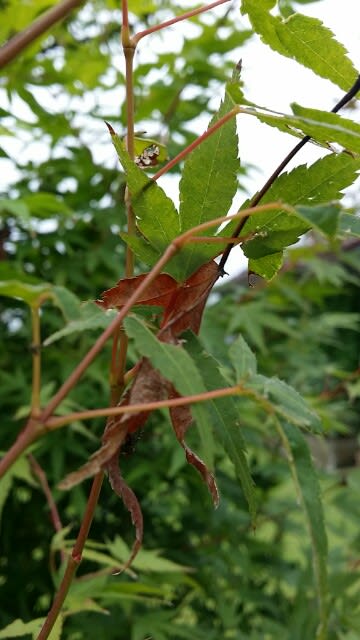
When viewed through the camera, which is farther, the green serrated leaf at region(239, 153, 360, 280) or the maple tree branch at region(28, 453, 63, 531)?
the maple tree branch at region(28, 453, 63, 531)

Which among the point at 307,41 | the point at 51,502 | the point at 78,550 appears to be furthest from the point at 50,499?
the point at 307,41

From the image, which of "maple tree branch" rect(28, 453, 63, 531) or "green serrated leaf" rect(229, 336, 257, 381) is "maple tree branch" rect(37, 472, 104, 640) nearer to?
"green serrated leaf" rect(229, 336, 257, 381)

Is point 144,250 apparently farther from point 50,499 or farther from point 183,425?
point 50,499

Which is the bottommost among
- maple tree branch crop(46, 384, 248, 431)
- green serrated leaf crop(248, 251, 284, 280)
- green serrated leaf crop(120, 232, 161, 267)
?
maple tree branch crop(46, 384, 248, 431)

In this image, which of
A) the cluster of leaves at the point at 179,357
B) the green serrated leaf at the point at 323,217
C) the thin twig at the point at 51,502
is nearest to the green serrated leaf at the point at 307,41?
the cluster of leaves at the point at 179,357

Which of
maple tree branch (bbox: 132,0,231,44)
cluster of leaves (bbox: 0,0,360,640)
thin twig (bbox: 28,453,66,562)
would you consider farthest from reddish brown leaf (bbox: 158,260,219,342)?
thin twig (bbox: 28,453,66,562)

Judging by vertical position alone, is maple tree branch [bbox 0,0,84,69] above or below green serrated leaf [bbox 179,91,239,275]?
above

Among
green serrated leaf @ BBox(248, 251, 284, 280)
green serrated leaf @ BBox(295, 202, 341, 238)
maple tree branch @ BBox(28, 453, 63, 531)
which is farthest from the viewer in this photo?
maple tree branch @ BBox(28, 453, 63, 531)

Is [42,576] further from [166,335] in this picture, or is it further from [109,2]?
[166,335]
